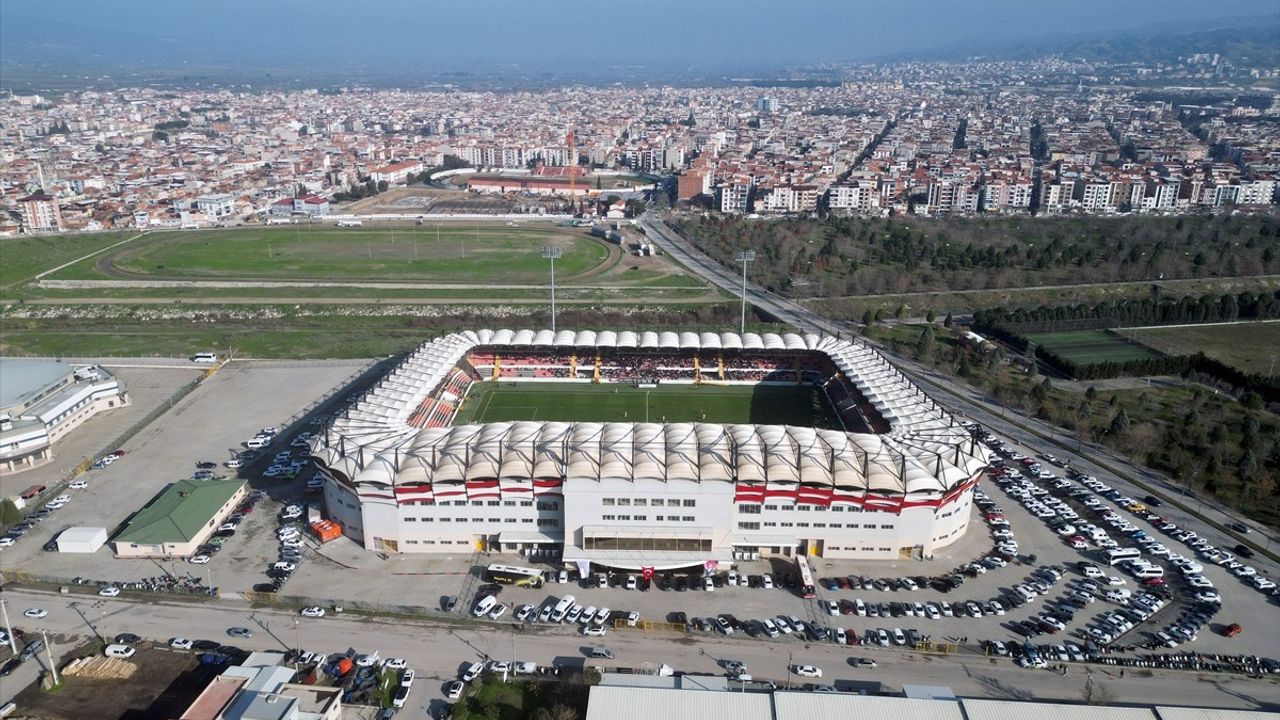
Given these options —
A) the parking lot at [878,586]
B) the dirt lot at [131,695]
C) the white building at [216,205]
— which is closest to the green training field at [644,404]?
the parking lot at [878,586]

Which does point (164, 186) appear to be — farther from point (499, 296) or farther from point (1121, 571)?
point (1121, 571)

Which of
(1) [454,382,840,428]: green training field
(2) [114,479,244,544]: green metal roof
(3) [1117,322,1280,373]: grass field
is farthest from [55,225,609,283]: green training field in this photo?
(3) [1117,322,1280,373]: grass field

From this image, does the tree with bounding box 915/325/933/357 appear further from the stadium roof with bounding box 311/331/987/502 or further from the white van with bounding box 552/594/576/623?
the white van with bounding box 552/594/576/623

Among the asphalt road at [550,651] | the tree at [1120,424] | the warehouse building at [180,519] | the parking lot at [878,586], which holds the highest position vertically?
the tree at [1120,424]

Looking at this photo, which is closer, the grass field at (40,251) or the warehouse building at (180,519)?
the warehouse building at (180,519)

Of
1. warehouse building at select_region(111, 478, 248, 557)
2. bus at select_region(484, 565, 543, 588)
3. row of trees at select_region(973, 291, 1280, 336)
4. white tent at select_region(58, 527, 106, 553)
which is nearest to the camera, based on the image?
bus at select_region(484, 565, 543, 588)

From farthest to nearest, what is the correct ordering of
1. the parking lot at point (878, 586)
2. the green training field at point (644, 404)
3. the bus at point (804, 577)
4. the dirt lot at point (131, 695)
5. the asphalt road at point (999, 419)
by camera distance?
the green training field at point (644, 404) < the asphalt road at point (999, 419) < the bus at point (804, 577) < the parking lot at point (878, 586) < the dirt lot at point (131, 695)

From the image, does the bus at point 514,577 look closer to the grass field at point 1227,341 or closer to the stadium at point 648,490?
the stadium at point 648,490
